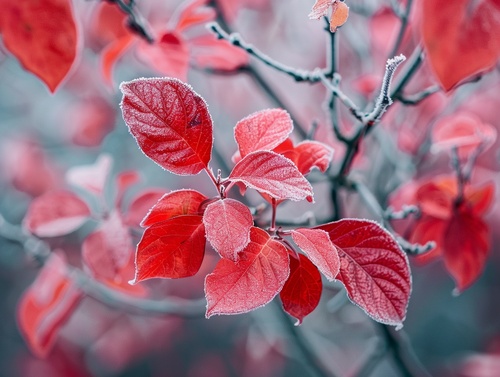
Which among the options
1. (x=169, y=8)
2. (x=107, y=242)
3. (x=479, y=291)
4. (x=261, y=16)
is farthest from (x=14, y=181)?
(x=479, y=291)

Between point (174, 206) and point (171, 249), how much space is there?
0.13ft

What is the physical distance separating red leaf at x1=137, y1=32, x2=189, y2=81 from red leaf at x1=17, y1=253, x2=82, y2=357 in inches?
18.9

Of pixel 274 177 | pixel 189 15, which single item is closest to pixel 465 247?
pixel 274 177

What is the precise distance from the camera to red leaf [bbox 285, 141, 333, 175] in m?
0.53

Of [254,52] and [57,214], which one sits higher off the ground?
[254,52]

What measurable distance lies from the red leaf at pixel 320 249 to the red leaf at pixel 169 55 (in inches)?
14.5

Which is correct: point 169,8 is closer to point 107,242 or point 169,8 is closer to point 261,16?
point 261,16

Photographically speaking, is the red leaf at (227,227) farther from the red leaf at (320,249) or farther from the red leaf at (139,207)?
the red leaf at (139,207)

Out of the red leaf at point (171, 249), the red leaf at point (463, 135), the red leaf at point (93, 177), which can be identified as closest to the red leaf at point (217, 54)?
the red leaf at point (93, 177)

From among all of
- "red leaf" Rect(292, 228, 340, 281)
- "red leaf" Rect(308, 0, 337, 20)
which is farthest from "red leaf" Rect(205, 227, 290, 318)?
"red leaf" Rect(308, 0, 337, 20)

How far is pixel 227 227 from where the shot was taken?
44 centimetres

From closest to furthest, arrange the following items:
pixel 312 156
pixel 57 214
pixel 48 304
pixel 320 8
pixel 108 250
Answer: pixel 320 8 → pixel 312 156 → pixel 108 250 → pixel 57 214 → pixel 48 304

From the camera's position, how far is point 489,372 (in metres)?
1.21

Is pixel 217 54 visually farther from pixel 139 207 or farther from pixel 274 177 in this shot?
pixel 274 177
